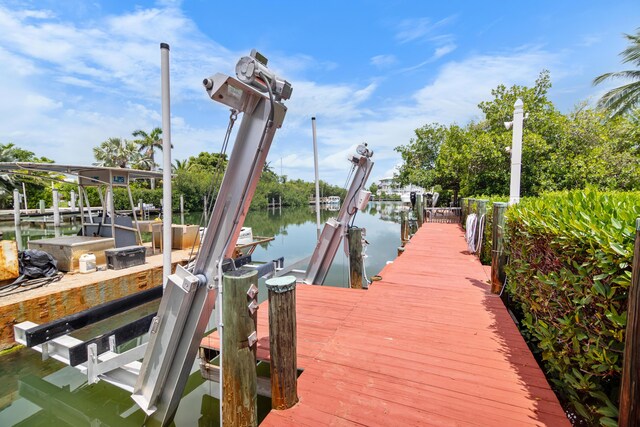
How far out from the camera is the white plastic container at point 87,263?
620 cm

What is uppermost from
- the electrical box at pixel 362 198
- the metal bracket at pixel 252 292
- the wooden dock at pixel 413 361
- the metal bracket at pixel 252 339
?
the electrical box at pixel 362 198

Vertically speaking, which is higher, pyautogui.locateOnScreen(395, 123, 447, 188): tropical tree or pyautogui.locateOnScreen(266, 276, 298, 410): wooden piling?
pyautogui.locateOnScreen(395, 123, 447, 188): tropical tree

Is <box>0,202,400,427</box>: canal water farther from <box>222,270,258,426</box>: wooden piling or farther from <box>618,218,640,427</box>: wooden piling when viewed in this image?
<box>618,218,640,427</box>: wooden piling

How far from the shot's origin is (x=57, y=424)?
3340 mm

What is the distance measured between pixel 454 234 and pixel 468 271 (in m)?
4.65

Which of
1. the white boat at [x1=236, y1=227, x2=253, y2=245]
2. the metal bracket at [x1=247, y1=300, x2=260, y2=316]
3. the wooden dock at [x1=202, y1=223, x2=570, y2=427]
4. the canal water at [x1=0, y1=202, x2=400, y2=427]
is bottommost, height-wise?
the canal water at [x1=0, y1=202, x2=400, y2=427]

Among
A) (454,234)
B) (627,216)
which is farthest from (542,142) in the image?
(627,216)

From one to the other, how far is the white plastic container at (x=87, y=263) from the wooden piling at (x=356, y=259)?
5.34 metres

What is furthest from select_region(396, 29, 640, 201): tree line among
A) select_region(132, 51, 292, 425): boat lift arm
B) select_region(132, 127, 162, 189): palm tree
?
select_region(132, 127, 162, 189): palm tree

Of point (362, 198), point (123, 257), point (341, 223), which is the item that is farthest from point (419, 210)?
point (123, 257)

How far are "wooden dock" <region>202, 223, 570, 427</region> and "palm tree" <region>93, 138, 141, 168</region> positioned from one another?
4251cm

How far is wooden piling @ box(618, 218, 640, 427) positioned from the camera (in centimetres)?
119

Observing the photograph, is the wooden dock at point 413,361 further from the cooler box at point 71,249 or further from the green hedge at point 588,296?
the cooler box at point 71,249

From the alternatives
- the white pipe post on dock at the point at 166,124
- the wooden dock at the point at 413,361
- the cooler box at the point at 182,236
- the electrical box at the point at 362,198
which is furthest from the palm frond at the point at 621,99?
the white pipe post on dock at the point at 166,124
